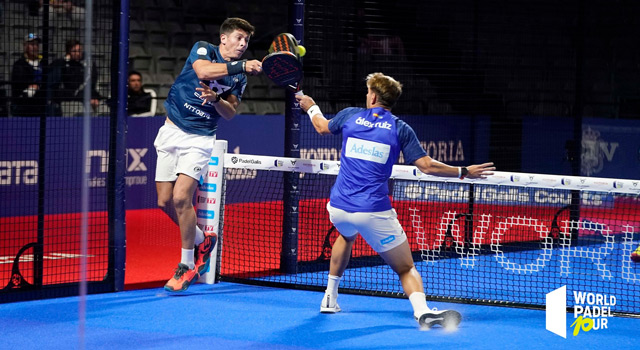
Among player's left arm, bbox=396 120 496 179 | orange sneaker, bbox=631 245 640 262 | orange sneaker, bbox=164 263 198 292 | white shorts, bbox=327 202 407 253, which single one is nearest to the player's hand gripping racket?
player's left arm, bbox=396 120 496 179

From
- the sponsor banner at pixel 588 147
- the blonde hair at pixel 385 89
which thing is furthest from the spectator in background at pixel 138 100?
the blonde hair at pixel 385 89

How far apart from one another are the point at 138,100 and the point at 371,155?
783 cm

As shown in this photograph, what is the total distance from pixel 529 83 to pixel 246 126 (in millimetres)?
4403

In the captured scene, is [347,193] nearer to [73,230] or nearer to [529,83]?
[73,230]

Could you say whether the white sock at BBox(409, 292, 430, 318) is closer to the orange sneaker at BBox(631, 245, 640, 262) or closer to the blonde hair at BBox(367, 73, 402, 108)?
the blonde hair at BBox(367, 73, 402, 108)

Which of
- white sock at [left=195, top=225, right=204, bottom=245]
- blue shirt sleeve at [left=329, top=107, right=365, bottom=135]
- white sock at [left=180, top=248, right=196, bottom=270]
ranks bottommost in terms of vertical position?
white sock at [left=180, top=248, right=196, bottom=270]

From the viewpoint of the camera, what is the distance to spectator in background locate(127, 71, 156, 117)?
14062mm

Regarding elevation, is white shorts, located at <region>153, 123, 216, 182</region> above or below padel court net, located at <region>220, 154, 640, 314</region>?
above

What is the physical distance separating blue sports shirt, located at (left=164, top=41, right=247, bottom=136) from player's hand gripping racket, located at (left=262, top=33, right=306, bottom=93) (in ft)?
1.97

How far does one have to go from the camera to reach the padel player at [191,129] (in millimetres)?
8078

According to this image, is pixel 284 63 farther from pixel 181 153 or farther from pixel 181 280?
pixel 181 280

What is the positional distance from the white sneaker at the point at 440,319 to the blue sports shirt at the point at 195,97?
2.63m

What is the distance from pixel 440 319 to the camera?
691 centimetres

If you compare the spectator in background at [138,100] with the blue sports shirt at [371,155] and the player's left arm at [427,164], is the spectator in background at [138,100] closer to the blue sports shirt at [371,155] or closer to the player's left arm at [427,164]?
the blue sports shirt at [371,155]
